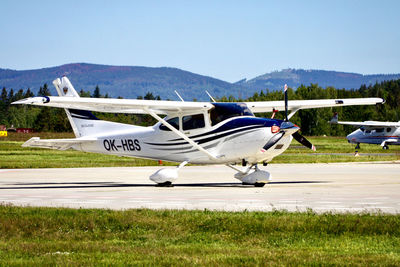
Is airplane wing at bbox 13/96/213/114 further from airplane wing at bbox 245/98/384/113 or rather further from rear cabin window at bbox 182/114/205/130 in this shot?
airplane wing at bbox 245/98/384/113

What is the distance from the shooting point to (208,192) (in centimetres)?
1962

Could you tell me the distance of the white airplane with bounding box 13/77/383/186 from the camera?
2025 centimetres

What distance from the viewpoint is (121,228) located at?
11906 mm

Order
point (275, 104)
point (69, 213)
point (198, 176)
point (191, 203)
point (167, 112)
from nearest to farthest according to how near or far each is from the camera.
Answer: point (69, 213) < point (191, 203) < point (167, 112) < point (275, 104) < point (198, 176)

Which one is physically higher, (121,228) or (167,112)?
(167,112)

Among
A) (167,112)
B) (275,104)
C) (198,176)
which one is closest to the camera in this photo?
(167,112)

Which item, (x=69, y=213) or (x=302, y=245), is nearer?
(x=302, y=245)

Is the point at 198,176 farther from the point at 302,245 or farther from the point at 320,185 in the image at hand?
the point at 302,245

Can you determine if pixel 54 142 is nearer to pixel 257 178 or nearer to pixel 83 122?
pixel 83 122

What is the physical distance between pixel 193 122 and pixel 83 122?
17.4ft

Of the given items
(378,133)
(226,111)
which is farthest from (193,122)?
(378,133)

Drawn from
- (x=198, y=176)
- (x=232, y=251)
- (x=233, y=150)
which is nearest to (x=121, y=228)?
(x=232, y=251)

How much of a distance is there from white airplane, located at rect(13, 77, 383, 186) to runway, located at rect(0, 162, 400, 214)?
39.1 inches

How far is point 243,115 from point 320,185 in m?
3.68
